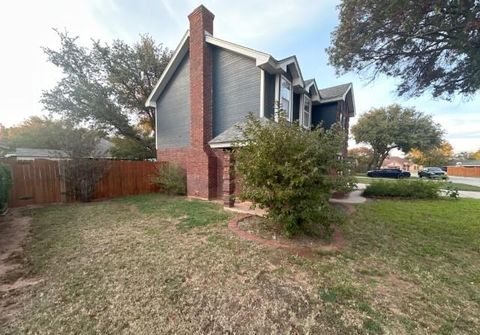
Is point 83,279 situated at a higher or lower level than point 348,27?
lower

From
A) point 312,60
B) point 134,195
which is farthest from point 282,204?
point 312,60

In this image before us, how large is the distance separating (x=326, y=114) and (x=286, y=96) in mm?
4908

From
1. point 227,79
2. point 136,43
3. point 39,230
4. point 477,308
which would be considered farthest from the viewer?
point 136,43

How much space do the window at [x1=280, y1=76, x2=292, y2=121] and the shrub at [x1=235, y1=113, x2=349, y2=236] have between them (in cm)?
534

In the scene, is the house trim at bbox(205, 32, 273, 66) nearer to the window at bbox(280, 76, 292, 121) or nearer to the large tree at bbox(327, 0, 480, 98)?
the window at bbox(280, 76, 292, 121)

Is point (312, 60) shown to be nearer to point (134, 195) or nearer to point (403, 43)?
point (403, 43)

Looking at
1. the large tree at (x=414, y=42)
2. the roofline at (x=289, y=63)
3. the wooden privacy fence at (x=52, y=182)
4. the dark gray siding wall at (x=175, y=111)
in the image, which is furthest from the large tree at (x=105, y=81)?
the large tree at (x=414, y=42)

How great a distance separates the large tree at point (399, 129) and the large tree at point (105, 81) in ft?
111

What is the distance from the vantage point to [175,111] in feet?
40.6

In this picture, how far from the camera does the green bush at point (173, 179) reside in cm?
1081

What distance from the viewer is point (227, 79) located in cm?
986

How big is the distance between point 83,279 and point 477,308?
550cm

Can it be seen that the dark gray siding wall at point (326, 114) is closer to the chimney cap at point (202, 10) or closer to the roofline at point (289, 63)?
the roofline at point (289, 63)

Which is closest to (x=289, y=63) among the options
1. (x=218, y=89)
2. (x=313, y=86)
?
(x=218, y=89)
